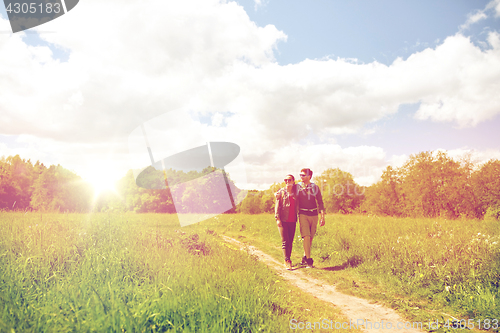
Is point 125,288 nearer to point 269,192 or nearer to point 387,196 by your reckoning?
point 269,192

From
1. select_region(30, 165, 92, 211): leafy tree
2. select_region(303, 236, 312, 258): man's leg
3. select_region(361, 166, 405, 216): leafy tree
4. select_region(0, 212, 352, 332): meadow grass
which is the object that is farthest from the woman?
select_region(361, 166, 405, 216): leafy tree

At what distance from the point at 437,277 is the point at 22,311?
6964 millimetres

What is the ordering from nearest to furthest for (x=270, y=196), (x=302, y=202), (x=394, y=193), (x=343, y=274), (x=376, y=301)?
(x=376, y=301) → (x=343, y=274) → (x=302, y=202) → (x=394, y=193) → (x=270, y=196)

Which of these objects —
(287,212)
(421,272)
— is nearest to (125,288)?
(287,212)

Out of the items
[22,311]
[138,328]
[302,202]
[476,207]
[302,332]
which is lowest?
[476,207]

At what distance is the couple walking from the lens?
7602mm

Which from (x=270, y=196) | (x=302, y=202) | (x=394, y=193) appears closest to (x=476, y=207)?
(x=394, y=193)

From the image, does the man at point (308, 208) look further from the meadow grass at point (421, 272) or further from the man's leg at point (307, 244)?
the meadow grass at point (421, 272)

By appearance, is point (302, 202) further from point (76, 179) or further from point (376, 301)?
point (76, 179)

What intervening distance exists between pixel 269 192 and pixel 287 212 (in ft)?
111

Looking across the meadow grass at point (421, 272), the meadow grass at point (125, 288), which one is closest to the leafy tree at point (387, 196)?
the meadow grass at point (421, 272)

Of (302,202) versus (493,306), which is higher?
(302,202)

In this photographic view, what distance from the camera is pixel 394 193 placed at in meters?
37.4

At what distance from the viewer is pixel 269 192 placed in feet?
136
